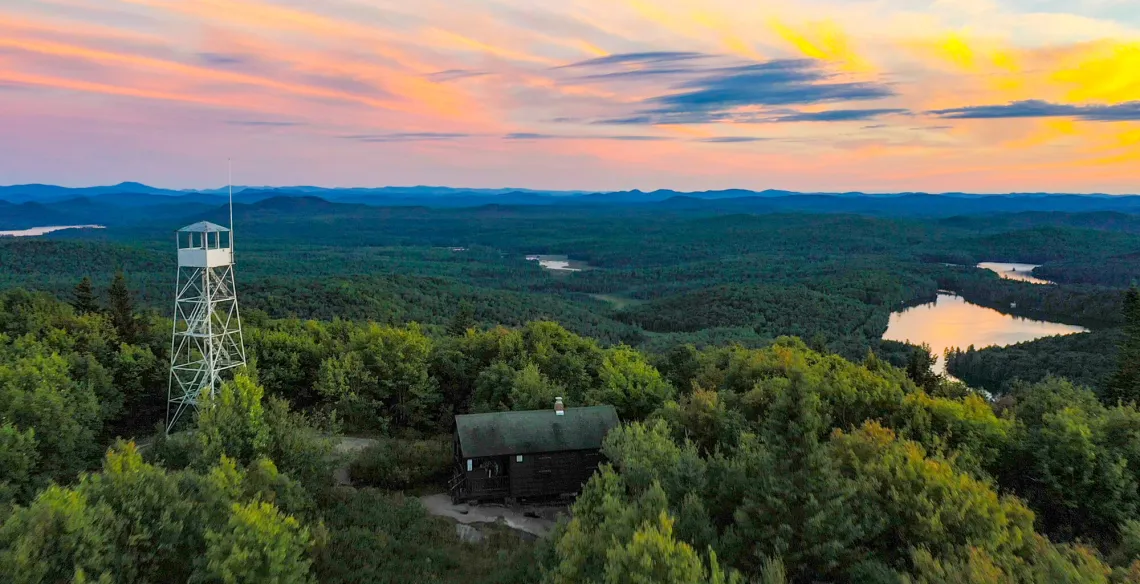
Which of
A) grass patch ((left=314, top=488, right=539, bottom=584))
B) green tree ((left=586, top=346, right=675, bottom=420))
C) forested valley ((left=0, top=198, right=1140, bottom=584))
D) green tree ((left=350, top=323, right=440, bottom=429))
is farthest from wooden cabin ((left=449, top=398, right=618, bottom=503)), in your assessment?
green tree ((left=350, top=323, right=440, bottom=429))

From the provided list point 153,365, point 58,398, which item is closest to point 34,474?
point 58,398

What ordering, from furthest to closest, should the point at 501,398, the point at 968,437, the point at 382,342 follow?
the point at 382,342 < the point at 501,398 < the point at 968,437

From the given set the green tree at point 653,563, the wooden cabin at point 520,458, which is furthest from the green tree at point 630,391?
the green tree at point 653,563

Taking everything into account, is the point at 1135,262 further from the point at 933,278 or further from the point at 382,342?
the point at 382,342

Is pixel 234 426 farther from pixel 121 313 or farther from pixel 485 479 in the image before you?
pixel 121 313

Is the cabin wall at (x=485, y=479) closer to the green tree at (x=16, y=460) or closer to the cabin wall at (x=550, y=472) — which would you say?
the cabin wall at (x=550, y=472)

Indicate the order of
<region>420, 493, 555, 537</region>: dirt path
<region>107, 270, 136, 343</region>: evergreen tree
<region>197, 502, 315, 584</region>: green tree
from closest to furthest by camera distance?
<region>197, 502, 315, 584</region>: green tree → <region>420, 493, 555, 537</region>: dirt path → <region>107, 270, 136, 343</region>: evergreen tree

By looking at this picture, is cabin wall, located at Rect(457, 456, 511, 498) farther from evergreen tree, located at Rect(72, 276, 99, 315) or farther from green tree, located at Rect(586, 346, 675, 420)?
evergreen tree, located at Rect(72, 276, 99, 315)

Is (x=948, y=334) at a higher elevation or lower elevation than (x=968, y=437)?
lower
